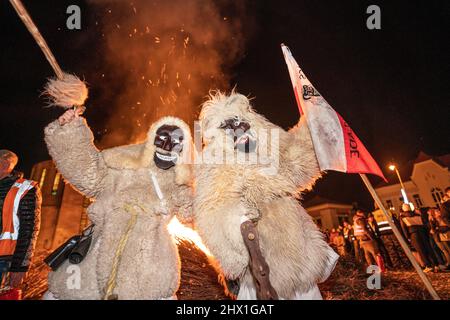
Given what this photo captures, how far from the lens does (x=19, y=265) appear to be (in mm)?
2707

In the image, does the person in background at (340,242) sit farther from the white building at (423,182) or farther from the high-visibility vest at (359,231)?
the white building at (423,182)

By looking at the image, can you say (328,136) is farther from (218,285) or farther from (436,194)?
(436,194)

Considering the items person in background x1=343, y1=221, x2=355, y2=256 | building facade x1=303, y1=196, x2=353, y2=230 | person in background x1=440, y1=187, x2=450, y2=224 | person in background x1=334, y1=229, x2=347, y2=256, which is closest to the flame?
person in background x1=440, y1=187, x2=450, y2=224

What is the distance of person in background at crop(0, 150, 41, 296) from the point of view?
2719 mm

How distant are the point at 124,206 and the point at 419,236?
7818mm

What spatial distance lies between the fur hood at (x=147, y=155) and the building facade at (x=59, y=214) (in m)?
16.6

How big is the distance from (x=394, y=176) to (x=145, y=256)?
41783 millimetres

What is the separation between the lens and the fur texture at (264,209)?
220 cm
